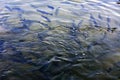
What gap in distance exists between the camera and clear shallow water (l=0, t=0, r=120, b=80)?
5.95 metres

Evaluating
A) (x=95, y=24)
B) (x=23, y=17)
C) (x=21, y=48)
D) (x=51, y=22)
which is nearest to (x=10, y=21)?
(x=23, y=17)

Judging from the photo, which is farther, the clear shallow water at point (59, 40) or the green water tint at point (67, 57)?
the clear shallow water at point (59, 40)

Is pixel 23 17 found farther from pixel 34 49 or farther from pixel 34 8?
pixel 34 49

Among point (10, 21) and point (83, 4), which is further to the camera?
point (83, 4)

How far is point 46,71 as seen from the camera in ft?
19.1

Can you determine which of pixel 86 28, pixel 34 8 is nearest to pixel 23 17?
pixel 34 8

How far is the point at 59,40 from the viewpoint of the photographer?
740cm

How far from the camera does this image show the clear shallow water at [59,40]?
→ 595 centimetres

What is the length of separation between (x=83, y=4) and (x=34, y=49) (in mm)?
4650

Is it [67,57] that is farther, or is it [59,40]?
[59,40]

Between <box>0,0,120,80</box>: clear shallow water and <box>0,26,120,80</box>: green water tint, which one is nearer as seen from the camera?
<box>0,26,120,80</box>: green water tint

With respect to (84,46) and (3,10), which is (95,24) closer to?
(84,46)

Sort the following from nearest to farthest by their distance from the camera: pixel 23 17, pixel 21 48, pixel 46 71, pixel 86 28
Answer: pixel 46 71 → pixel 21 48 → pixel 86 28 → pixel 23 17

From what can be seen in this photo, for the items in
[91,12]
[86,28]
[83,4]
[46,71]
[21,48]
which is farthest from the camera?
[83,4]
